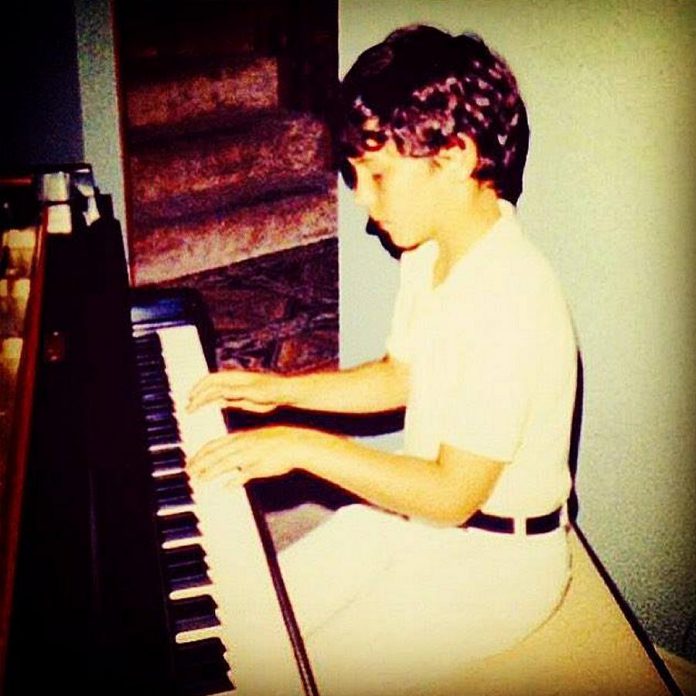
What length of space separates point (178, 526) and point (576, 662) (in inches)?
32.8

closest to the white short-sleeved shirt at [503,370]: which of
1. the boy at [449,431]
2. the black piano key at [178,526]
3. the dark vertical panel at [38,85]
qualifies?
the boy at [449,431]

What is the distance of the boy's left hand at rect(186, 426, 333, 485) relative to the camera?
5.22 ft

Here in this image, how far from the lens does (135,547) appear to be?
123 centimetres

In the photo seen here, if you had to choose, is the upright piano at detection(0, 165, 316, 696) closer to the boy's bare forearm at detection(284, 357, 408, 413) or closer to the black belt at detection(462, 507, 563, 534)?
the boy's bare forearm at detection(284, 357, 408, 413)

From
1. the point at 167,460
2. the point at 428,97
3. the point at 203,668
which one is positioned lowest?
the point at 203,668

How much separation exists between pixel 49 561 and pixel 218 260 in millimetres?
5562

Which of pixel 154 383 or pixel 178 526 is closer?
pixel 178 526

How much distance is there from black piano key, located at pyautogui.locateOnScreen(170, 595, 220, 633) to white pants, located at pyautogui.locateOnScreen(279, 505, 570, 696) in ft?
1.06

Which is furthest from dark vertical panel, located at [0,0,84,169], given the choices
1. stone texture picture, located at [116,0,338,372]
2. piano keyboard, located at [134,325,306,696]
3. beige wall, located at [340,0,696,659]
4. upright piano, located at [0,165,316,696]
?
stone texture picture, located at [116,0,338,372]

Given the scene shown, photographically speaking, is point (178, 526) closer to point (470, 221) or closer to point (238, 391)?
point (238, 391)

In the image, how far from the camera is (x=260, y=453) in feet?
5.22

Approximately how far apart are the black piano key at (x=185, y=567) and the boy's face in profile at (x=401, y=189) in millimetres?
713

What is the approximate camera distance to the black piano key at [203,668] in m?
1.26

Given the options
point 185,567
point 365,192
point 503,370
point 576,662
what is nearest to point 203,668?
point 185,567
